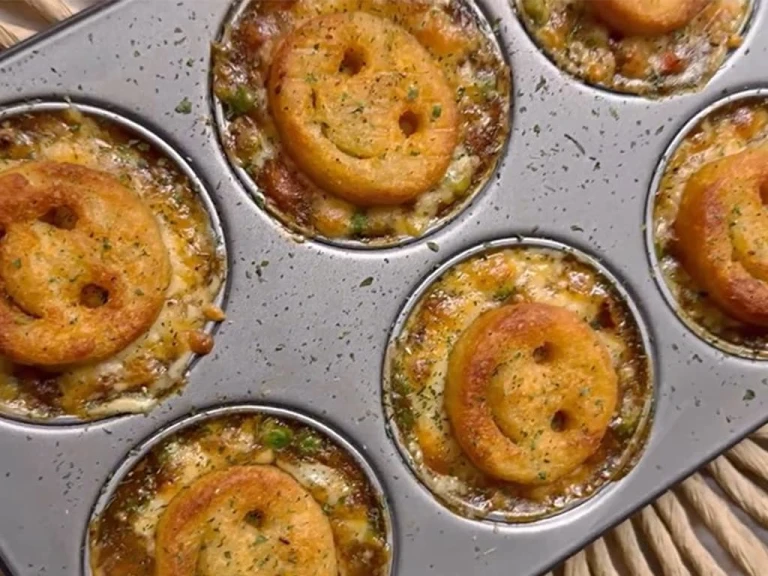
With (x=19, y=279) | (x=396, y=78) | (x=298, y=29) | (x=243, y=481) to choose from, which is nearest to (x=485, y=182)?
(x=396, y=78)

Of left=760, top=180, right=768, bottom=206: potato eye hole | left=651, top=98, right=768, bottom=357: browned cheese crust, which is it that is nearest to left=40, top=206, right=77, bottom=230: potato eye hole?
left=651, top=98, right=768, bottom=357: browned cheese crust

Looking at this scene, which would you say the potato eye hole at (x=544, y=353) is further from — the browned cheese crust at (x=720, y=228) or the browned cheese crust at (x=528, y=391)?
the browned cheese crust at (x=720, y=228)

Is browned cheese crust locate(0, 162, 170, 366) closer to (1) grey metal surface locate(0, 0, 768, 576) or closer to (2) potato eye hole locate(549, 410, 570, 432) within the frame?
(1) grey metal surface locate(0, 0, 768, 576)

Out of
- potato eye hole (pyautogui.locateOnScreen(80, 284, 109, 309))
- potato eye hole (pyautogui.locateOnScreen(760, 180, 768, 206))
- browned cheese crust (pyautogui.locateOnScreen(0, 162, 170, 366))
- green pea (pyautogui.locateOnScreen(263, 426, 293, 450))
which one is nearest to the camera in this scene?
browned cheese crust (pyautogui.locateOnScreen(0, 162, 170, 366))

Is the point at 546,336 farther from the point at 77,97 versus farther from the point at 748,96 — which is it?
the point at 77,97

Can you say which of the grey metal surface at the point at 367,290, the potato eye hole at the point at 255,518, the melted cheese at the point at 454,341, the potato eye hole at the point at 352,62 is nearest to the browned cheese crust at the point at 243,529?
the potato eye hole at the point at 255,518

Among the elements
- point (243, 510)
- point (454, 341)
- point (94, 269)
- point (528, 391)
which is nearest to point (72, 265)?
point (94, 269)

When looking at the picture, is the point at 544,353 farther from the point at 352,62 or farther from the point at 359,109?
the point at 352,62
